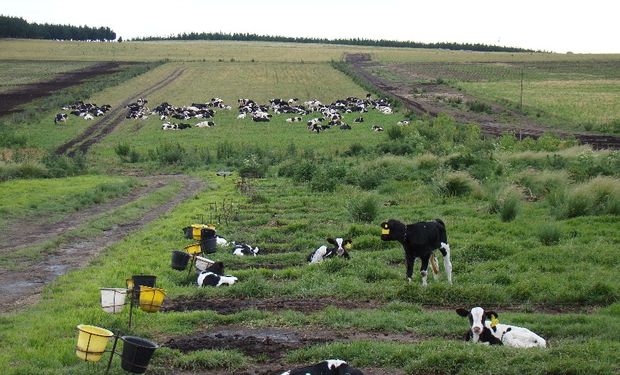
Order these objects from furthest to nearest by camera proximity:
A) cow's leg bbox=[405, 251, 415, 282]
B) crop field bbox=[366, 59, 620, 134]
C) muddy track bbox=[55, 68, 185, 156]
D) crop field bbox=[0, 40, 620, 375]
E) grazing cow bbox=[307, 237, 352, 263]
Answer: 1. crop field bbox=[366, 59, 620, 134]
2. muddy track bbox=[55, 68, 185, 156]
3. grazing cow bbox=[307, 237, 352, 263]
4. cow's leg bbox=[405, 251, 415, 282]
5. crop field bbox=[0, 40, 620, 375]

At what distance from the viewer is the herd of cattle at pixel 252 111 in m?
54.7

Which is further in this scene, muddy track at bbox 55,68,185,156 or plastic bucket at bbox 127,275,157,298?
muddy track at bbox 55,68,185,156

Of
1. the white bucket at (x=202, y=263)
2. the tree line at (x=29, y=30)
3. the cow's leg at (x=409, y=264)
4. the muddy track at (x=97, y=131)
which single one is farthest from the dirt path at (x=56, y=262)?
the tree line at (x=29, y=30)

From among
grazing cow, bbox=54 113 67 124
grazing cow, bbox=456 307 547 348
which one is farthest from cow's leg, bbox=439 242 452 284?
grazing cow, bbox=54 113 67 124

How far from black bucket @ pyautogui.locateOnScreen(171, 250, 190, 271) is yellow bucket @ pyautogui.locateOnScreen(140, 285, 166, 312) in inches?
135

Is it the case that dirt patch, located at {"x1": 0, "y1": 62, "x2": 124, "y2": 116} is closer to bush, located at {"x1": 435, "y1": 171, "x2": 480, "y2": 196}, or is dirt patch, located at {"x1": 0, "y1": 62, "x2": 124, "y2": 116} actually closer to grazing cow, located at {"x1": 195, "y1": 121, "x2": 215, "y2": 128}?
grazing cow, located at {"x1": 195, "y1": 121, "x2": 215, "y2": 128}

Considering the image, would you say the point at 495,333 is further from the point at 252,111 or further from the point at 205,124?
the point at 252,111

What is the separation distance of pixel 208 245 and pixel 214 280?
265 centimetres

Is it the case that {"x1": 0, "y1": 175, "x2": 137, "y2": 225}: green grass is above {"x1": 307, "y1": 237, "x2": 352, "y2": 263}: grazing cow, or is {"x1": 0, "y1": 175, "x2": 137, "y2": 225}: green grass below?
below

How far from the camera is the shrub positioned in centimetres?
1752

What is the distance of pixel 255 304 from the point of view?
45.5 ft

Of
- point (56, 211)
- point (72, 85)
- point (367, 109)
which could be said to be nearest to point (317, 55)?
point (72, 85)

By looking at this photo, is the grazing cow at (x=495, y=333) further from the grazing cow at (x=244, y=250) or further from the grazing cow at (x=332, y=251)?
the grazing cow at (x=244, y=250)

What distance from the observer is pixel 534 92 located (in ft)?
266
